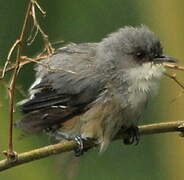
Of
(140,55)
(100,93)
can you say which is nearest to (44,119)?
(100,93)

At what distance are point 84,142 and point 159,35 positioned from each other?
63 cm

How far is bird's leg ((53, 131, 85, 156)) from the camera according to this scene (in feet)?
9.51

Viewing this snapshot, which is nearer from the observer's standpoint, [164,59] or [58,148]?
[58,148]

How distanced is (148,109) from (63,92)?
1.38 ft

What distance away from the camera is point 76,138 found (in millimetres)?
2955

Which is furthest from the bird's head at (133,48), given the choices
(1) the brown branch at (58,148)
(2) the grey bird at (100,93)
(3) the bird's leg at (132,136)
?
(1) the brown branch at (58,148)

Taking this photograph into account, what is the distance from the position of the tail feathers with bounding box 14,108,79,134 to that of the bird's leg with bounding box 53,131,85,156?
35mm

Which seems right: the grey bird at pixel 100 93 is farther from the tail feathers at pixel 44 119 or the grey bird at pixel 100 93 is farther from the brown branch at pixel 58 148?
the brown branch at pixel 58 148

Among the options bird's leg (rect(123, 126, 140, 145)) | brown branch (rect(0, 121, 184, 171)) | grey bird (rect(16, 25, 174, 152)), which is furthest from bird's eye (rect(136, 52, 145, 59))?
brown branch (rect(0, 121, 184, 171))

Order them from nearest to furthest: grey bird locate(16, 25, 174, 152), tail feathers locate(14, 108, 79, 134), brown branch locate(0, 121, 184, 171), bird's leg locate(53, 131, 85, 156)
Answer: brown branch locate(0, 121, 184, 171) → tail feathers locate(14, 108, 79, 134) → bird's leg locate(53, 131, 85, 156) → grey bird locate(16, 25, 174, 152)

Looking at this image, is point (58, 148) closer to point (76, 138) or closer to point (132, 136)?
point (76, 138)

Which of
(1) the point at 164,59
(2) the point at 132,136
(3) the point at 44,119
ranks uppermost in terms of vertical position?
(1) the point at 164,59

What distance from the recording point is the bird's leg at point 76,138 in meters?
2.90

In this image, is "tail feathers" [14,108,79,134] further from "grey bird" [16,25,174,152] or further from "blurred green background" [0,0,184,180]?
"blurred green background" [0,0,184,180]
